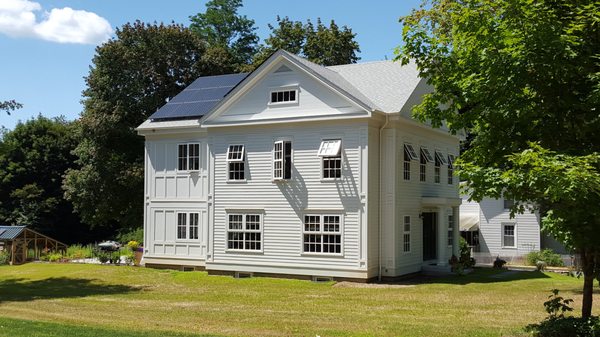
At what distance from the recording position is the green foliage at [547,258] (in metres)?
34.8

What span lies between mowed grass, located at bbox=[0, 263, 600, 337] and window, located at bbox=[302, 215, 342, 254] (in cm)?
154

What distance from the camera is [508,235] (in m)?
39.5

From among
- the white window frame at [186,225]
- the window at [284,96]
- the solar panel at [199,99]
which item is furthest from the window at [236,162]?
the white window frame at [186,225]

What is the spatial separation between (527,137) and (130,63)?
35709 mm

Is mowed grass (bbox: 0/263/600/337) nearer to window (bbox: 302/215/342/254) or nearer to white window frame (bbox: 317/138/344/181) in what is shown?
window (bbox: 302/215/342/254)

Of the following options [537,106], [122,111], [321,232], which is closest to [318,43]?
[122,111]

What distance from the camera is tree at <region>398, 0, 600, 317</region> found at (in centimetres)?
997

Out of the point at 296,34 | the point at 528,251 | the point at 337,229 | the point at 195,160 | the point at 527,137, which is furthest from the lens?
the point at 296,34

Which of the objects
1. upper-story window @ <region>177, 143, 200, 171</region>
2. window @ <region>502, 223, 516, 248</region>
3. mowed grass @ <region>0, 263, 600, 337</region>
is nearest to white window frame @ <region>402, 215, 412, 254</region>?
mowed grass @ <region>0, 263, 600, 337</region>

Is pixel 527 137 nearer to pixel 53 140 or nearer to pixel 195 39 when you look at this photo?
pixel 195 39

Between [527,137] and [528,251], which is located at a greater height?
[527,137]

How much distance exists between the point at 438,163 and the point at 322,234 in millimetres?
8007

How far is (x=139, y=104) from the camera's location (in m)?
42.9

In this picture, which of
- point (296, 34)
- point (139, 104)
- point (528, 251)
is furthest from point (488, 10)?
point (296, 34)
